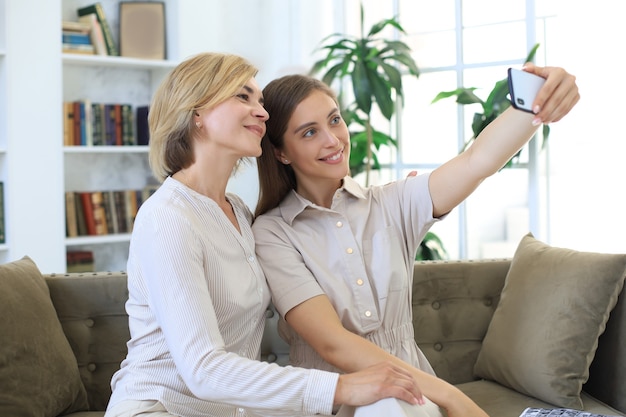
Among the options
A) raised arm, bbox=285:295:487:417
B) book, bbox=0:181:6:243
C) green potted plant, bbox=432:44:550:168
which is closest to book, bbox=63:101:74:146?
book, bbox=0:181:6:243

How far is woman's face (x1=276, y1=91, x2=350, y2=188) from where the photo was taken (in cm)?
211

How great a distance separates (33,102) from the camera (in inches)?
171

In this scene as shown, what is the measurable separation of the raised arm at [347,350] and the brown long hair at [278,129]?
0.36 meters

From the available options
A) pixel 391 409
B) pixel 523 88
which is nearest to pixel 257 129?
pixel 523 88

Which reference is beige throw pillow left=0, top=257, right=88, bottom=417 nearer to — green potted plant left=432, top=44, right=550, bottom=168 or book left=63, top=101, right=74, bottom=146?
green potted plant left=432, top=44, right=550, bottom=168

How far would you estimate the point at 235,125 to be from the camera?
1953mm

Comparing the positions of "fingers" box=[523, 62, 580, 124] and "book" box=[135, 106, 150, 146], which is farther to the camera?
"book" box=[135, 106, 150, 146]

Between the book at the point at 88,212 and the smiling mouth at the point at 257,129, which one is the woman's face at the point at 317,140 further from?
the book at the point at 88,212

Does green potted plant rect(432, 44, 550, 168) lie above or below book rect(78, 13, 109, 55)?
below

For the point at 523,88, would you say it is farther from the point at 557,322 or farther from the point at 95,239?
the point at 95,239

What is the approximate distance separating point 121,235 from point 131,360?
3000mm

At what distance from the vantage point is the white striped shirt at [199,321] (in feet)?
5.40

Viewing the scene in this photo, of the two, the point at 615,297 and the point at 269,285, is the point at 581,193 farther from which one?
the point at 269,285

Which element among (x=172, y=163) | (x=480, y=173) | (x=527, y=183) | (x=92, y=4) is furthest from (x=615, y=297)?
(x=92, y=4)
